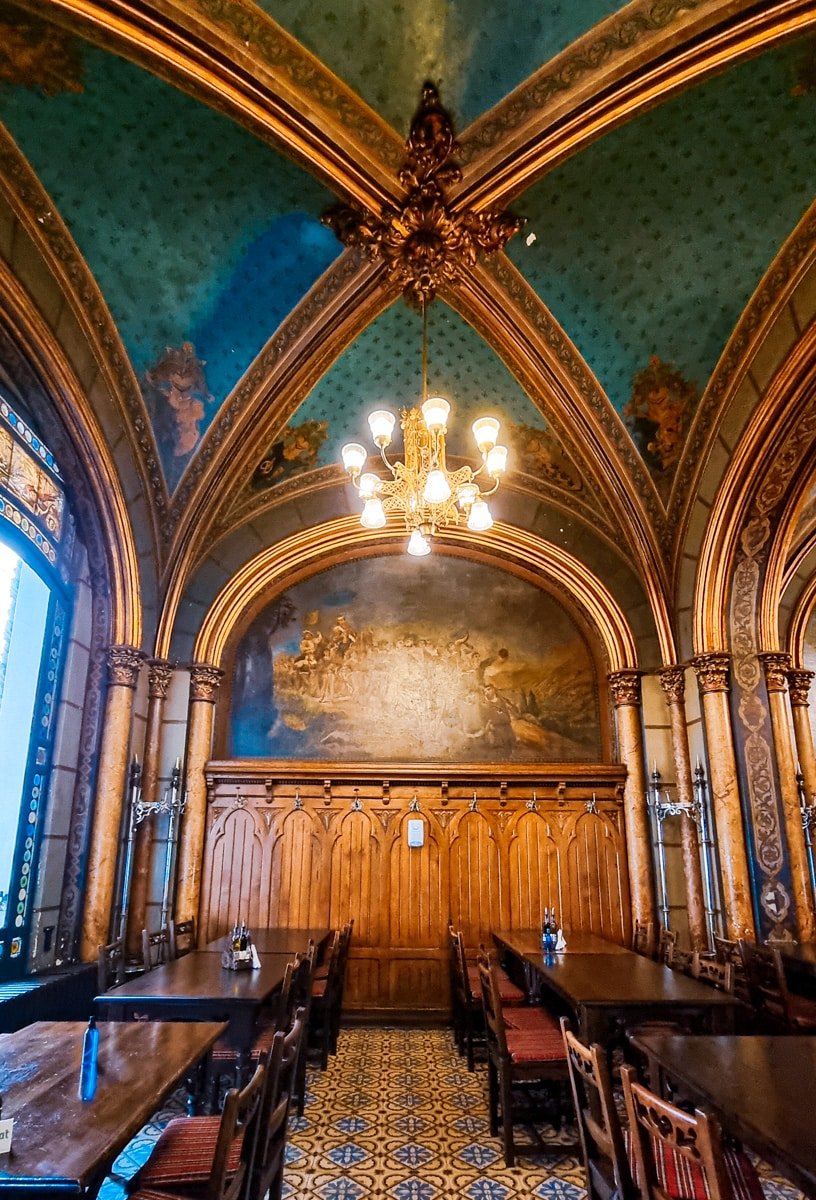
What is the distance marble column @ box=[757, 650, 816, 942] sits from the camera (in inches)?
320

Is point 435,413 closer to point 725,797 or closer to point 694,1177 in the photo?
point 694,1177

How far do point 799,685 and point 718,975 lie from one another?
281 inches

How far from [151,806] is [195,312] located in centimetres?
548

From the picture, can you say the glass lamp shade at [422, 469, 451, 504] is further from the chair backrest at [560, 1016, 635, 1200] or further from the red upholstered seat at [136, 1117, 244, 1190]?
the red upholstered seat at [136, 1117, 244, 1190]

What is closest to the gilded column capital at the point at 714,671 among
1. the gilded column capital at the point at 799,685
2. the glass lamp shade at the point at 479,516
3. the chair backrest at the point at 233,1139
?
the gilded column capital at the point at 799,685

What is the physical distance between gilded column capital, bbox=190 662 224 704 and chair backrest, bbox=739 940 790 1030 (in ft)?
21.6

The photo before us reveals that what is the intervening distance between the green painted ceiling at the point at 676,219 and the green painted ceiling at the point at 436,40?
103 centimetres

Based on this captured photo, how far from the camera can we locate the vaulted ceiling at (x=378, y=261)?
589cm

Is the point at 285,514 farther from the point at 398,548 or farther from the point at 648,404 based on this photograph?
the point at 648,404

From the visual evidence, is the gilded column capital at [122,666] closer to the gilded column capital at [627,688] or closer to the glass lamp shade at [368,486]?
the glass lamp shade at [368,486]

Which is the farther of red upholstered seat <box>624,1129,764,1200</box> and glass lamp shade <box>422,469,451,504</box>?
glass lamp shade <box>422,469,451,504</box>

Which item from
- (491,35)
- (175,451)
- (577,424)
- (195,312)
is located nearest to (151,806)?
(175,451)

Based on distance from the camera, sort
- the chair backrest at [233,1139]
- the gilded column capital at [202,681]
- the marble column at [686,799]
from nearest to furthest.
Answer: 1. the chair backrest at [233,1139]
2. the marble column at [686,799]
3. the gilded column capital at [202,681]

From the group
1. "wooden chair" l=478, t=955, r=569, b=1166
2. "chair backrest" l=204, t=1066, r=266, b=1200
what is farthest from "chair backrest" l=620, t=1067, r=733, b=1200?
"wooden chair" l=478, t=955, r=569, b=1166
